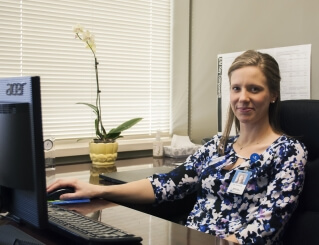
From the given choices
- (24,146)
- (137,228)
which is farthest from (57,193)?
(24,146)

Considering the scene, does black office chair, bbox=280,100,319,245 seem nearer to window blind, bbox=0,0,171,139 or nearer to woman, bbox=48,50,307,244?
woman, bbox=48,50,307,244

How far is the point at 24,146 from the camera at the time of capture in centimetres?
84

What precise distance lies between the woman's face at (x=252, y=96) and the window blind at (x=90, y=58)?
3.88ft

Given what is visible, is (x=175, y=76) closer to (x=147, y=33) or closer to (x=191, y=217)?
(x=147, y=33)

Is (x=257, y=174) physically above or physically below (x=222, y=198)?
above

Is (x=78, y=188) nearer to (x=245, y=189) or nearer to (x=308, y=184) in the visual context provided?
(x=245, y=189)

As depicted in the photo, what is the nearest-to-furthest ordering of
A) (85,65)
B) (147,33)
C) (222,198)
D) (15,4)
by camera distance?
(222,198) < (15,4) < (85,65) < (147,33)

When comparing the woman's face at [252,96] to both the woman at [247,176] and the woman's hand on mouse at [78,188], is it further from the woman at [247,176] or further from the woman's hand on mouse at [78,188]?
the woman's hand on mouse at [78,188]

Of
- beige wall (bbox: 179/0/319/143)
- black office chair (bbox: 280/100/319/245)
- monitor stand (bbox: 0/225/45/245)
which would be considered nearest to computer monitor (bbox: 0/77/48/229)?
monitor stand (bbox: 0/225/45/245)

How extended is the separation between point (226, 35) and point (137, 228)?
1676 mm

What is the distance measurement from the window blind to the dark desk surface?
3.48 feet

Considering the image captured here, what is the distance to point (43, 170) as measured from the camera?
32.8 inches

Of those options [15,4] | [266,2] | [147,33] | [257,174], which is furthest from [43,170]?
[147,33]

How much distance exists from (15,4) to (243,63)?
1356mm
